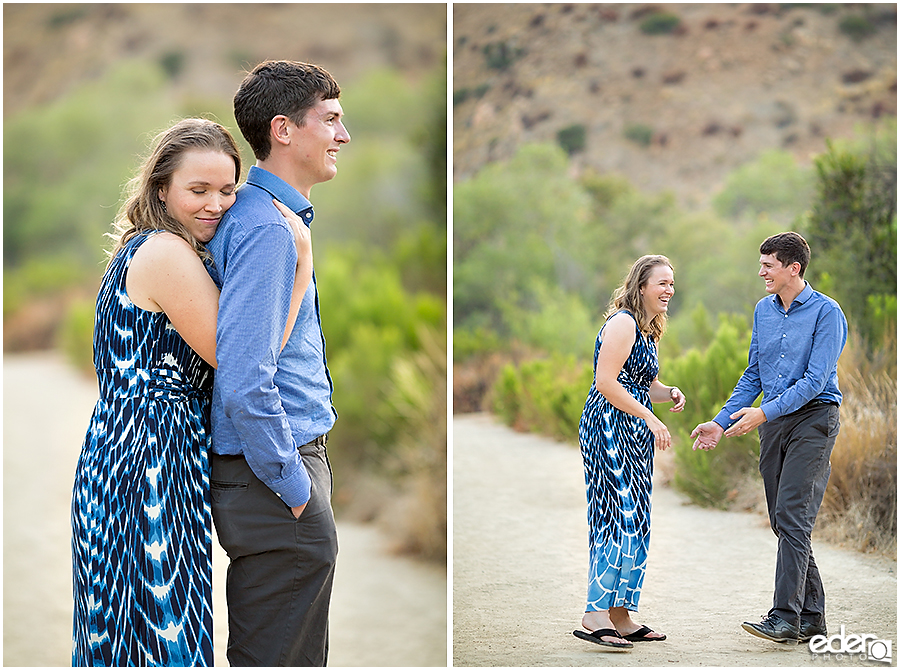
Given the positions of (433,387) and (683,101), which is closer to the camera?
(433,387)

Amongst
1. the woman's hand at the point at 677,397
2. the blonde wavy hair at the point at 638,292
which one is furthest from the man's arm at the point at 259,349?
the woman's hand at the point at 677,397

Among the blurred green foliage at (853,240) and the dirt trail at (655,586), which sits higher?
the blurred green foliage at (853,240)

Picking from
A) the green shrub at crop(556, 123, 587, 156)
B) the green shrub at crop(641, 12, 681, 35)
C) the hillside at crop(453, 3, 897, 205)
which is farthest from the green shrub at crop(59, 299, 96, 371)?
the green shrub at crop(641, 12, 681, 35)

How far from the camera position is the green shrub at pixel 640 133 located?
1478 cm

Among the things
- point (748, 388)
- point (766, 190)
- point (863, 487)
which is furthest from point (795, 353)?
point (766, 190)

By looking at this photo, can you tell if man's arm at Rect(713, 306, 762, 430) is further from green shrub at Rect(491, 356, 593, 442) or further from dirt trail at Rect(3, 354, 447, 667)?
dirt trail at Rect(3, 354, 447, 667)

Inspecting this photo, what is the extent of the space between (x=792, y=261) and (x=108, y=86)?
16392 millimetres

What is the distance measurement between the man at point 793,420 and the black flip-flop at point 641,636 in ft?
0.98

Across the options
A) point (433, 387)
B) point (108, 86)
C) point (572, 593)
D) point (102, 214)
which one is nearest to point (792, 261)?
point (572, 593)

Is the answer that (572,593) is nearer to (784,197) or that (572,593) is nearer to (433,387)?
(433,387)

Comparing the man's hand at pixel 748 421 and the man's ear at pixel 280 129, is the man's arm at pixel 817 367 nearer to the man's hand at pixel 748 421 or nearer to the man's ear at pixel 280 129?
the man's hand at pixel 748 421

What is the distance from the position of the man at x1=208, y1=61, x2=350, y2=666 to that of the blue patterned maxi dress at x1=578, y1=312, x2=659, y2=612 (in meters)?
1.19

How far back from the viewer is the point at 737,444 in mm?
4113

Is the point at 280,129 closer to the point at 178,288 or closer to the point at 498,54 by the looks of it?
the point at 178,288
